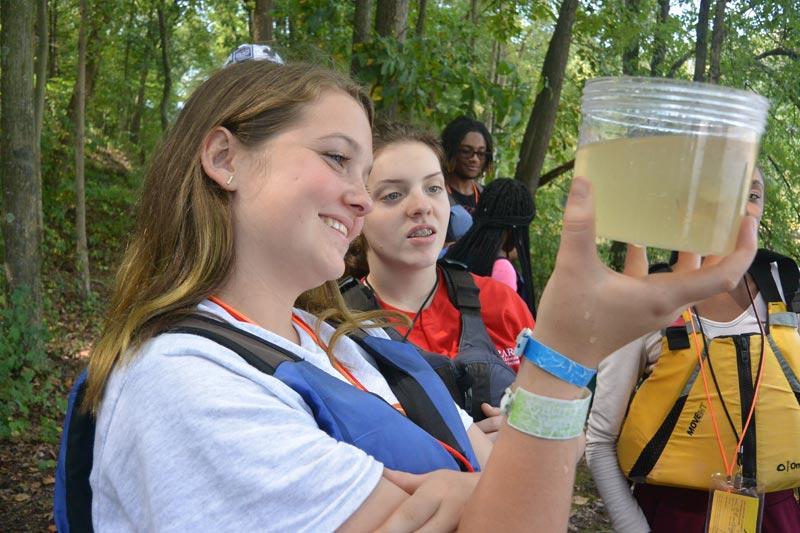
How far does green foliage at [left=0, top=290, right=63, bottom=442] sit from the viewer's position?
5255mm

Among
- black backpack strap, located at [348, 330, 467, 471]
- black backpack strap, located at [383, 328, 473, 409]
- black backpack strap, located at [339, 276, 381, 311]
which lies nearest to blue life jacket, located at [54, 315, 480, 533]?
black backpack strap, located at [348, 330, 467, 471]

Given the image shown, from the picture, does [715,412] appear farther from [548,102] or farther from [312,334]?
[548,102]

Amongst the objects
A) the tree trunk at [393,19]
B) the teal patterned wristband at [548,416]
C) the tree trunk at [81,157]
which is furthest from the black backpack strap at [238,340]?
the tree trunk at [81,157]

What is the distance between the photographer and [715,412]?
2580mm

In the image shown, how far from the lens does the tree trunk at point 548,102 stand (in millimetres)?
9211

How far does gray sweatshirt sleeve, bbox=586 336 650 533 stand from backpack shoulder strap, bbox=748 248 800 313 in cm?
52

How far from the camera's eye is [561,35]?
364 inches

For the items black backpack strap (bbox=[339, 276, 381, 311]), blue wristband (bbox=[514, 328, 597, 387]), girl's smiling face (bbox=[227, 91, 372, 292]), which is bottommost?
black backpack strap (bbox=[339, 276, 381, 311])

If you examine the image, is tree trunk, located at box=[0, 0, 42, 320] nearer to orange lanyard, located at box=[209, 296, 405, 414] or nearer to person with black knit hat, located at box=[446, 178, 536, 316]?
person with black knit hat, located at box=[446, 178, 536, 316]

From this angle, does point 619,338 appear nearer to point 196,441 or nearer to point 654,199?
point 654,199

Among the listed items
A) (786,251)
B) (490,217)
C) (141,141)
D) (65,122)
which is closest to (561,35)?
(786,251)

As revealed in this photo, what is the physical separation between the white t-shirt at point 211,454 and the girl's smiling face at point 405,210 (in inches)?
67.1

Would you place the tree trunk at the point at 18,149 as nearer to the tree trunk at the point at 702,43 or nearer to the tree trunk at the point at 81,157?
the tree trunk at the point at 81,157

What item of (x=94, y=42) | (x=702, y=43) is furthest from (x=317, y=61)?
(x=94, y=42)
